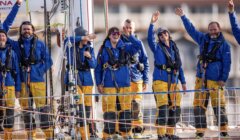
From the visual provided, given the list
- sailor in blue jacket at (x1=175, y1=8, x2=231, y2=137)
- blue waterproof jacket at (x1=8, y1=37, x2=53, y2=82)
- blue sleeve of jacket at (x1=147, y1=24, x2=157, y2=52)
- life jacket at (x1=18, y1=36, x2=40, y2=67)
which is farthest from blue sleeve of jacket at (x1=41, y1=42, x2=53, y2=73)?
sailor in blue jacket at (x1=175, y1=8, x2=231, y2=137)

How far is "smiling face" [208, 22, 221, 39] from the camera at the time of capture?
10492 mm

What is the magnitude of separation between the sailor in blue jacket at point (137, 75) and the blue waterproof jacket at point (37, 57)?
1.13 meters

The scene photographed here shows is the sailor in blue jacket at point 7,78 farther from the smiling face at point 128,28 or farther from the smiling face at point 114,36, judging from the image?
the smiling face at point 128,28

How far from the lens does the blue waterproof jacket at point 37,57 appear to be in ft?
34.1

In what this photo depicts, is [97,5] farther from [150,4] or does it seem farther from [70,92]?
[70,92]

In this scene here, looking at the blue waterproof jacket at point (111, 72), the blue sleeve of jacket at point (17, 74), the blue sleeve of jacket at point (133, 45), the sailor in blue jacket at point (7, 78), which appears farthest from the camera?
the blue sleeve of jacket at point (133, 45)

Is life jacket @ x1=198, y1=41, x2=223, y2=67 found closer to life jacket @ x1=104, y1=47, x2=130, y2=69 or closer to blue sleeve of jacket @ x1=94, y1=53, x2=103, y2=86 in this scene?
life jacket @ x1=104, y1=47, x2=130, y2=69

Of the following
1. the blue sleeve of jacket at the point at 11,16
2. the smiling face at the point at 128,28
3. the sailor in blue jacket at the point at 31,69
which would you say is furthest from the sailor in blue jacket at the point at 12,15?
the smiling face at the point at 128,28

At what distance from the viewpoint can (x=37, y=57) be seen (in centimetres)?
1041

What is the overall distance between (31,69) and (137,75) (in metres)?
1.59

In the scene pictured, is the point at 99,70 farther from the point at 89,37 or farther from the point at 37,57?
the point at 37,57

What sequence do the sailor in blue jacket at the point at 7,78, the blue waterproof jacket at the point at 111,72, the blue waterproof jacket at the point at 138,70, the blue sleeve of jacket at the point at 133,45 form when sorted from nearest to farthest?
the sailor in blue jacket at the point at 7,78, the blue waterproof jacket at the point at 111,72, the blue sleeve of jacket at the point at 133,45, the blue waterproof jacket at the point at 138,70

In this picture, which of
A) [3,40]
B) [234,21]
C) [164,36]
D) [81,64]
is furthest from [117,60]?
Result: [234,21]

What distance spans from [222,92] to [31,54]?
2.61 meters
